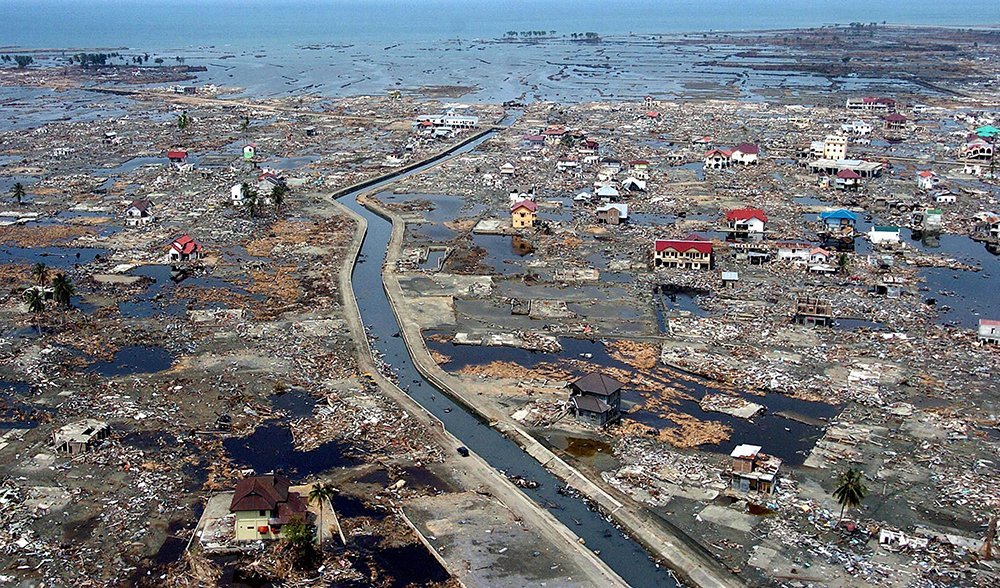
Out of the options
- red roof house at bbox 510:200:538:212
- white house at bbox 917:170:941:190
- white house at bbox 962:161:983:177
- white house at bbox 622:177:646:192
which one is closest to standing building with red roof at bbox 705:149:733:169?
white house at bbox 622:177:646:192

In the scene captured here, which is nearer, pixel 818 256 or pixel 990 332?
pixel 990 332

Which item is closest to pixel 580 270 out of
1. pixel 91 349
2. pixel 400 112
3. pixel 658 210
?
pixel 658 210

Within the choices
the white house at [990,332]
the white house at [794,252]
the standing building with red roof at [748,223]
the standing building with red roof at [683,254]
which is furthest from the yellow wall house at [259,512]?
the standing building with red roof at [748,223]

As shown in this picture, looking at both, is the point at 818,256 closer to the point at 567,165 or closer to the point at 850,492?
the point at 850,492

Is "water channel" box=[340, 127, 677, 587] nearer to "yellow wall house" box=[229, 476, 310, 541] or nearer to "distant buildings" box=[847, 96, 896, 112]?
"yellow wall house" box=[229, 476, 310, 541]

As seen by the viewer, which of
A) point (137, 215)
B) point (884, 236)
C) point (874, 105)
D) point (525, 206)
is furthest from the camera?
point (874, 105)

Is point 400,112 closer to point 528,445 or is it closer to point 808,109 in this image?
point 808,109

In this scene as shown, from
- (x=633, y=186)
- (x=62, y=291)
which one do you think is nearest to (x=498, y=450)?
(x=62, y=291)
